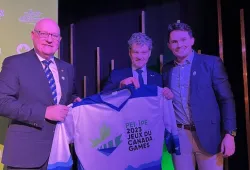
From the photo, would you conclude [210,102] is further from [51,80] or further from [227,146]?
[51,80]

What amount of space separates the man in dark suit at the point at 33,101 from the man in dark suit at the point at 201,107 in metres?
0.81

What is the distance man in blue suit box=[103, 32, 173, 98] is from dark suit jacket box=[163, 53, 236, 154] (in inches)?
7.8

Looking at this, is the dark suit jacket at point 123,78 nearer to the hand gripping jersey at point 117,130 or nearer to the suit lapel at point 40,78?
the hand gripping jersey at point 117,130

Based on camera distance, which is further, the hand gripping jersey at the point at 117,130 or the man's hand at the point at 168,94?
the man's hand at the point at 168,94

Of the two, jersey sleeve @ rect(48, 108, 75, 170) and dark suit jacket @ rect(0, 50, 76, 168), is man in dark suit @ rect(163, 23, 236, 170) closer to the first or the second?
jersey sleeve @ rect(48, 108, 75, 170)

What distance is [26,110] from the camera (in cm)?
162

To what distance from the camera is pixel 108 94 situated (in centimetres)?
191

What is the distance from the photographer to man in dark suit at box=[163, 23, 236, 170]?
192 centimetres

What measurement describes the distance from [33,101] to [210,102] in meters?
1.15

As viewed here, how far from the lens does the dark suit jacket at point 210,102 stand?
1.92m

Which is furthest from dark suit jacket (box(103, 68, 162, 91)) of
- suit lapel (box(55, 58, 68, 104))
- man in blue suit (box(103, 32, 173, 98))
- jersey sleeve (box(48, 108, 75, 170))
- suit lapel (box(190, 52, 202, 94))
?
jersey sleeve (box(48, 108, 75, 170))

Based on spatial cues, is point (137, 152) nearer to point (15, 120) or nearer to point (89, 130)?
point (89, 130)

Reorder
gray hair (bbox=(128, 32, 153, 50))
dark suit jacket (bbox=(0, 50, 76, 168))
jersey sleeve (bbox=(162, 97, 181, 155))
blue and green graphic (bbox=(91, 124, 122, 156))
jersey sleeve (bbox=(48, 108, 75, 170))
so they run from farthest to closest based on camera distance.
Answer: gray hair (bbox=(128, 32, 153, 50)), jersey sleeve (bbox=(162, 97, 181, 155)), blue and green graphic (bbox=(91, 124, 122, 156)), jersey sleeve (bbox=(48, 108, 75, 170)), dark suit jacket (bbox=(0, 50, 76, 168))

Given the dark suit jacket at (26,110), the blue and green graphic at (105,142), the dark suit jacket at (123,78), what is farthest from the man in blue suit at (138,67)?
the dark suit jacket at (26,110)
